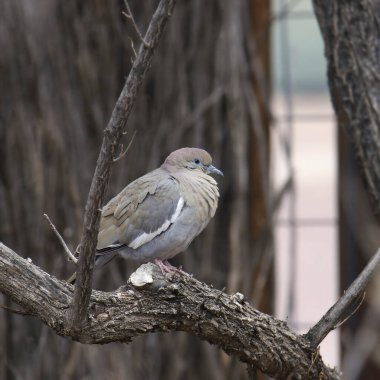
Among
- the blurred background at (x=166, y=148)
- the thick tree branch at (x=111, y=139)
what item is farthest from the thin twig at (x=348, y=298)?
the blurred background at (x=166, y=148)

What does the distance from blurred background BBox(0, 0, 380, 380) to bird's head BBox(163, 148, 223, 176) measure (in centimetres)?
109

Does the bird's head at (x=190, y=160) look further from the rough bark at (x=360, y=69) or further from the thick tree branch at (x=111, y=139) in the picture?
the thick tree branch at (x=111, y=139)

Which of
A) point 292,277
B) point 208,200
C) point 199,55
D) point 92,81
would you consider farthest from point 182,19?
point 208,200

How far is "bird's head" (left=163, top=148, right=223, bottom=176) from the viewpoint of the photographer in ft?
10.2

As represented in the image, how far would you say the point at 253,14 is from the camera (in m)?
4.43

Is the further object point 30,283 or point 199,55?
point 199,55

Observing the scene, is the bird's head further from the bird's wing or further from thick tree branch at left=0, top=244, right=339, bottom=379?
thick tree branch at left=0, top=244, right=339, bottom=379

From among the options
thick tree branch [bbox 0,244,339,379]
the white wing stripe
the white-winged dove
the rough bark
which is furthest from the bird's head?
thick tree branch [bbox 0,244,339,379]

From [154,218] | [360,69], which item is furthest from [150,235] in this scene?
[360,69]

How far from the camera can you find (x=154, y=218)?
2.91 m

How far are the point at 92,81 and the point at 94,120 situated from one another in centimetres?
18

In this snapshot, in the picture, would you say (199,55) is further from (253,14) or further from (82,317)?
(82,317)

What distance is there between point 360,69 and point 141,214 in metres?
0.82

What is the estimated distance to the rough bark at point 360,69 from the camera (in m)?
2.93
